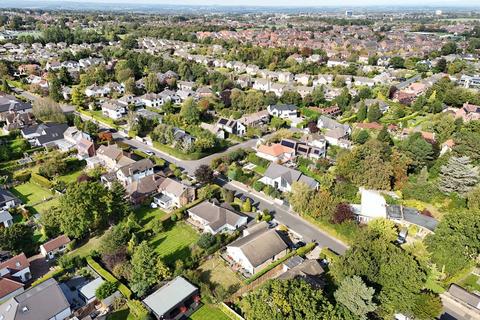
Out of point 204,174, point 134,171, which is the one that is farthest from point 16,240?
point 204,174

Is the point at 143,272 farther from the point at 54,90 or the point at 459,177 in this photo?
the point at 54,90

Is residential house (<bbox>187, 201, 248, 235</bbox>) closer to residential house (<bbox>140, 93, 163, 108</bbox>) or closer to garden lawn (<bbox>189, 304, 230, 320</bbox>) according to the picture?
garden lawn (<bbox>189, 304, 230, 320</bbox>)

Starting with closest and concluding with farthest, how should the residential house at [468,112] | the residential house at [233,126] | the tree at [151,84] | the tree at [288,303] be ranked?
the tree at [288,303] < the residential house at [233,126] < the residential house at [468,112] < the tree at [151,84]

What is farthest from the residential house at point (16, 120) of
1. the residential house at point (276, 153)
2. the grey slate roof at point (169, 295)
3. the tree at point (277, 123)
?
the grey slate roof at point (169, 295)

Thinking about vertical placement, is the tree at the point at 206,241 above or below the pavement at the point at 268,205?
above

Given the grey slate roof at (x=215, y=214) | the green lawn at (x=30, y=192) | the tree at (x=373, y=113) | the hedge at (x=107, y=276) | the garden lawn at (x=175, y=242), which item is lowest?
the garden lawn at (x=175, y=242)

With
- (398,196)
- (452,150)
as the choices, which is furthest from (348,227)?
(452,150)

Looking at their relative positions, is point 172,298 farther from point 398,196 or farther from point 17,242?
point 398,196

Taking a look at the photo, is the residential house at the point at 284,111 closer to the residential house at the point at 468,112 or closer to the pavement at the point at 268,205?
the pavement at the point at 268,205
